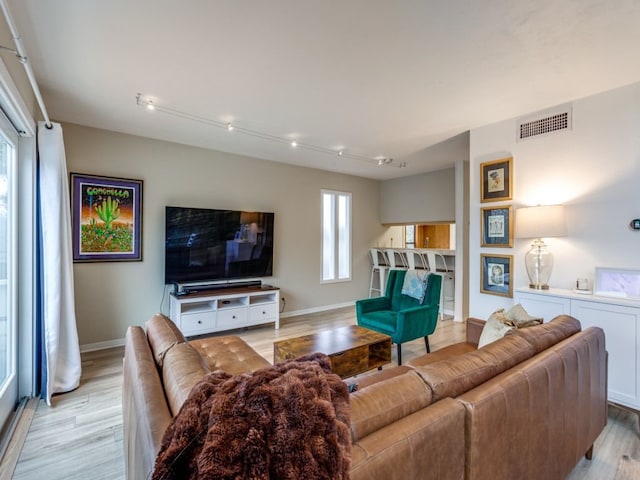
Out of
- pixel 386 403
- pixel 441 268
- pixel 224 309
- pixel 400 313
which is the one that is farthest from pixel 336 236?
pixel 386 403

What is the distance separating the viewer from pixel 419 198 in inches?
230

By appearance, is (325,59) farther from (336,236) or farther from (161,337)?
(336,236)

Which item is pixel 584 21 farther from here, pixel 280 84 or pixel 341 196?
pixel 341 196

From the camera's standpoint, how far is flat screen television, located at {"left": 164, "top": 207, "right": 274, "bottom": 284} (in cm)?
397

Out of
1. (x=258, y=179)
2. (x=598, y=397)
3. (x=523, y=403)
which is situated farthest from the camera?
(x=258, y=179)

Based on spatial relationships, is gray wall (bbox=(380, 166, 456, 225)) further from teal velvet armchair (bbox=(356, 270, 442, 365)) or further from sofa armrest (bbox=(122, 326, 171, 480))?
sofa armrest (bbox=(122, 326, 171, 480))

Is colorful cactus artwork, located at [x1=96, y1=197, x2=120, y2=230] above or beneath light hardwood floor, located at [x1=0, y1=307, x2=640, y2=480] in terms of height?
above

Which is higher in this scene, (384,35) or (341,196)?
(384,35)

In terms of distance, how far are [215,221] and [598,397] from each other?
411 cm

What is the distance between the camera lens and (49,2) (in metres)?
1.70

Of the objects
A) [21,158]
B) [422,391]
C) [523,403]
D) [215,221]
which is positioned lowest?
[523,403]

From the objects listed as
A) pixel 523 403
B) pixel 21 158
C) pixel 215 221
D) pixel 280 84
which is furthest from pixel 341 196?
pixel 523 403

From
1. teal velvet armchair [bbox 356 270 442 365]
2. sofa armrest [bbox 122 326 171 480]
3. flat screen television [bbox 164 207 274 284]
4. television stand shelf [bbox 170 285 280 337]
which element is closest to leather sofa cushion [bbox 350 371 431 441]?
sofa armrest [bbox 122 326 171 480]

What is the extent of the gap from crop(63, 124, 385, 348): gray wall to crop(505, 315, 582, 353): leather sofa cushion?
381 centimetres
